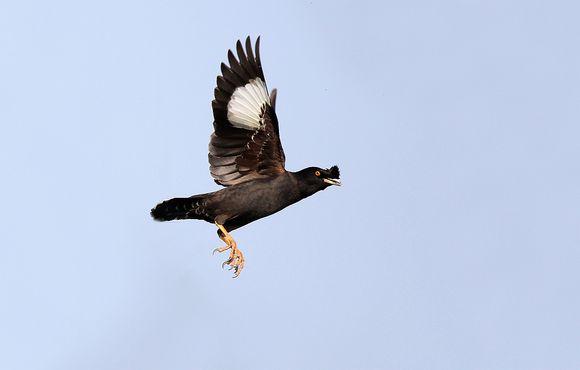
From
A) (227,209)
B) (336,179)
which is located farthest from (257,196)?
(336,179)

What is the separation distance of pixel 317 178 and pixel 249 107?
2.10m

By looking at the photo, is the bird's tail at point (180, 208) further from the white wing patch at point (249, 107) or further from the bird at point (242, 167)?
the white wing patch at point (249, 107)

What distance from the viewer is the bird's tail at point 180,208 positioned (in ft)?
69.2

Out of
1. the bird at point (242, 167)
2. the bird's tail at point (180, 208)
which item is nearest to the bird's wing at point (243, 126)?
the bird at point (242, 167)

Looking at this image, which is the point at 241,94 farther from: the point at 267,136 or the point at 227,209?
the point at 227,209

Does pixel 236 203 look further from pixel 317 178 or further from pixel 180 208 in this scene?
pixel 317 178

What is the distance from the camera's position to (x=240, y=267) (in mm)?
21562

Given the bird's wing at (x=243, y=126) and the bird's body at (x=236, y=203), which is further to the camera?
the bird's wing at (x=243, y=126)

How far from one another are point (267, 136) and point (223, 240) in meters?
2.35

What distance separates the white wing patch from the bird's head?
1468 millimetres

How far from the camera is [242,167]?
21.7 m

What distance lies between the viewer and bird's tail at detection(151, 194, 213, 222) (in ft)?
69.2

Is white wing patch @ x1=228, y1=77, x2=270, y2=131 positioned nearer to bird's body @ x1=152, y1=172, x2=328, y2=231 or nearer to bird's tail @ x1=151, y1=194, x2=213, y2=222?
bird's body @ x1=152, y1=172, x2=328, y2=231

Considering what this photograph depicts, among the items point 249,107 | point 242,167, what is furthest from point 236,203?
point 249,107
